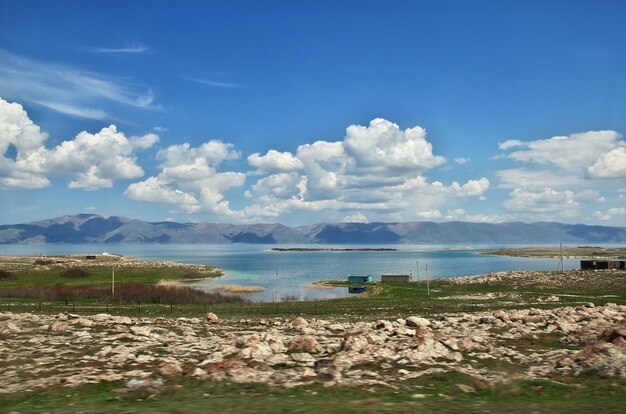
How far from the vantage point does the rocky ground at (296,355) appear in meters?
17.0

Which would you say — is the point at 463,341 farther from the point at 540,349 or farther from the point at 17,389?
the point at 17,389

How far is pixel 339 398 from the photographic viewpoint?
48.0ft

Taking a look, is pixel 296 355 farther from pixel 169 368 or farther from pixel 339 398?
pixel 339 398

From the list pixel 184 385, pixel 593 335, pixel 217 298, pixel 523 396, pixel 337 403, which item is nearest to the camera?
pixel 337 403

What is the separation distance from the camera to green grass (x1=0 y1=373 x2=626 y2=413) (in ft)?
43.8

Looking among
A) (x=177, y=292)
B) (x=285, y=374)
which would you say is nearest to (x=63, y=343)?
(x=285, y=374)

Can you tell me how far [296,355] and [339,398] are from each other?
5797 millimetres

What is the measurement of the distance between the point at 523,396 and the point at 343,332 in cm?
1514

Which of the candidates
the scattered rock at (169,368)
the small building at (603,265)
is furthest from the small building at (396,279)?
the scattered rock at (169,368)

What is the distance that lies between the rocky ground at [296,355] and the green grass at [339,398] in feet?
2.27

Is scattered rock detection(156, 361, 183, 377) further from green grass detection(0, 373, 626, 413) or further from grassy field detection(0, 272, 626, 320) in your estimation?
grassy field detection(0, 272, 626, 320)

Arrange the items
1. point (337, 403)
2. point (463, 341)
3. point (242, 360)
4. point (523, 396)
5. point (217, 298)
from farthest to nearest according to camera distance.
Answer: point (217, 298) → point (463, 341) → point (242, 360) → point (523, 396) → point (337, 403)

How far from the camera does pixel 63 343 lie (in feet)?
76.1

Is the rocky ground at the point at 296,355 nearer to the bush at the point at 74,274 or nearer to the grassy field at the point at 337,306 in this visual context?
the grassy field at the point at 337,306
